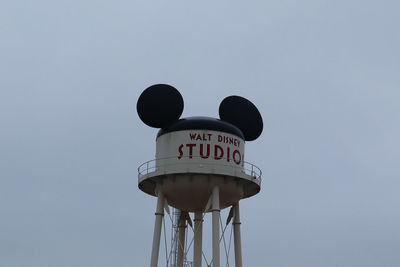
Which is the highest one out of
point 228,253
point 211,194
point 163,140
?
point 163,140

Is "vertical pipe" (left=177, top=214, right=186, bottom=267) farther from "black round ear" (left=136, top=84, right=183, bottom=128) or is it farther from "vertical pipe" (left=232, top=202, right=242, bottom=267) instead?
"black round ear" (left=136, top=84, right=183, bottom=128)

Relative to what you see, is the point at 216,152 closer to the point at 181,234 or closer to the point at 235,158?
the point at 235,158

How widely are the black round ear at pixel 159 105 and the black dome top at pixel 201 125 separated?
492mm

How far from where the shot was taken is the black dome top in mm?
28781

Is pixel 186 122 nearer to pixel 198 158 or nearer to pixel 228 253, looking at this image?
pixel 198 158

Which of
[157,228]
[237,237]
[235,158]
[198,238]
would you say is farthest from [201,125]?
[198,238]

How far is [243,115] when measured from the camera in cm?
3170

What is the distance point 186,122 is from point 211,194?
4.08m

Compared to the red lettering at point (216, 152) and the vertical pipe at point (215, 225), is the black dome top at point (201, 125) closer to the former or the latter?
the red lettering at point (216, 152)

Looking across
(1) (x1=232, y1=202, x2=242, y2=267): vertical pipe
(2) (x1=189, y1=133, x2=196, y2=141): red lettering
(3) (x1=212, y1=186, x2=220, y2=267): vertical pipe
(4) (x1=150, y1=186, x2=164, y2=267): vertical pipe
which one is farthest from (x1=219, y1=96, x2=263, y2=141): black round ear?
(4) (x1=150, y1=186, x2=164, y2=267): vertical pipe

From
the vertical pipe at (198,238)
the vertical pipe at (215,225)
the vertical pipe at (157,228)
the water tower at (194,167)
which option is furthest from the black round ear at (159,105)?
the vertical pipe at (198,238)

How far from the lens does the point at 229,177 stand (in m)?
28.3

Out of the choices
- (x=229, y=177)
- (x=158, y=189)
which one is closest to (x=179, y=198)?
(x=158, y=189)

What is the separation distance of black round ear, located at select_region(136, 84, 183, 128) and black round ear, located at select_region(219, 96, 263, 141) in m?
3.05
